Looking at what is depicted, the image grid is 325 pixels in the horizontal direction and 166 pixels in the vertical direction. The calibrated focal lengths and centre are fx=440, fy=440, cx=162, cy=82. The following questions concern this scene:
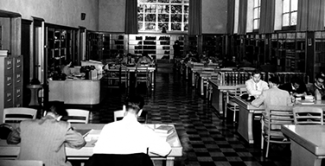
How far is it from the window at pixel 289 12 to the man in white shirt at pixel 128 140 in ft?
37.0

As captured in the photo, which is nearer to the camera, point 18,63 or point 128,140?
point 128,140

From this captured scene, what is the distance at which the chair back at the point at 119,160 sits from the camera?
2.96 m

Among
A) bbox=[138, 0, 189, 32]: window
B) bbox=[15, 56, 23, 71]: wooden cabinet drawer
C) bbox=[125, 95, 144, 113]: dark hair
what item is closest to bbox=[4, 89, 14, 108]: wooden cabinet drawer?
bbox=[15, 56, 23, 71]: wooden cabinet drawer

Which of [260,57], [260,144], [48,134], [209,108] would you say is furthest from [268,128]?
[260,57]

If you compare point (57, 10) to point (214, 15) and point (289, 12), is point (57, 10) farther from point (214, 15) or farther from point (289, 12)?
point (214, 15)

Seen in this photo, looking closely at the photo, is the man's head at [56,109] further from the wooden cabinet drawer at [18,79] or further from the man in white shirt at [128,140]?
the wooden cabinet drawer at [18,79]

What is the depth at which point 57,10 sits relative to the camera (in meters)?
13.4

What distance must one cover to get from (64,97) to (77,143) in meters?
7.62

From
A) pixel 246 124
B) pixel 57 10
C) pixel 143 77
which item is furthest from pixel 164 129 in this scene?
pixel 143 77

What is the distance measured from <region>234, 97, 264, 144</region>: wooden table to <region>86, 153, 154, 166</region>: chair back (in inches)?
180

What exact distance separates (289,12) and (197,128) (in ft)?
22.3

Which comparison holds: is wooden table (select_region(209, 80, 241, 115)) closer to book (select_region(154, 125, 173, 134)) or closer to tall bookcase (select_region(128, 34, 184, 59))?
book (select_region(154, 125, 173, 134))

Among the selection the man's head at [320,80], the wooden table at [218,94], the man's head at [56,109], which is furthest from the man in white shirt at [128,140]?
the wooden table at [218,94]

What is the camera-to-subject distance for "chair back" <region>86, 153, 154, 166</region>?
2.96 meters
